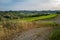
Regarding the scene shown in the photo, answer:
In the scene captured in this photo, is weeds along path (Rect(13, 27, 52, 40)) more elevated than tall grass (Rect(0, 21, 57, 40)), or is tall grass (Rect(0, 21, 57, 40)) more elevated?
tall grass (Rect(0, 21, 57, 40))

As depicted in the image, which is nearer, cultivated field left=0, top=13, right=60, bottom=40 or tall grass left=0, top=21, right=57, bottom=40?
cultivated field left=0, top=13, right=60, bottom=40

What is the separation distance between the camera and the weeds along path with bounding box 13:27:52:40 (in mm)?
2727

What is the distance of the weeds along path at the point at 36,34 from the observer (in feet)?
8.95

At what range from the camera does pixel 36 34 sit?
111 inches

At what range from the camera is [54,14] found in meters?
3.21

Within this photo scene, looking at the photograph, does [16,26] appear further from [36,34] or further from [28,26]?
[36,34]

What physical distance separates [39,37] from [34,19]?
1.80 ft

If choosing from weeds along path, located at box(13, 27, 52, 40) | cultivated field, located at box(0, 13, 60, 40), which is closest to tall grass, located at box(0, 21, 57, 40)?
cultivated field, located at box(0, 13, 60, 40)

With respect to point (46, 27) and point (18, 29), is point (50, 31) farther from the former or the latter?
point (18, 29)

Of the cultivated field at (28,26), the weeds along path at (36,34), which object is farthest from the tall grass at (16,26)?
the weeds along path at (36,34)

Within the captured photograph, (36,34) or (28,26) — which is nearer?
(36,34)

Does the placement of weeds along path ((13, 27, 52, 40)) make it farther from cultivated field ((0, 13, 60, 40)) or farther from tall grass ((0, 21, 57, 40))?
tall grass ((0, 21, 57, 40))

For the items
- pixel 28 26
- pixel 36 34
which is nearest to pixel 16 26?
pixel 28 26

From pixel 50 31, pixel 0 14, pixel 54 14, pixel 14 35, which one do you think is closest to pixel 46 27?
pixel 50 31
